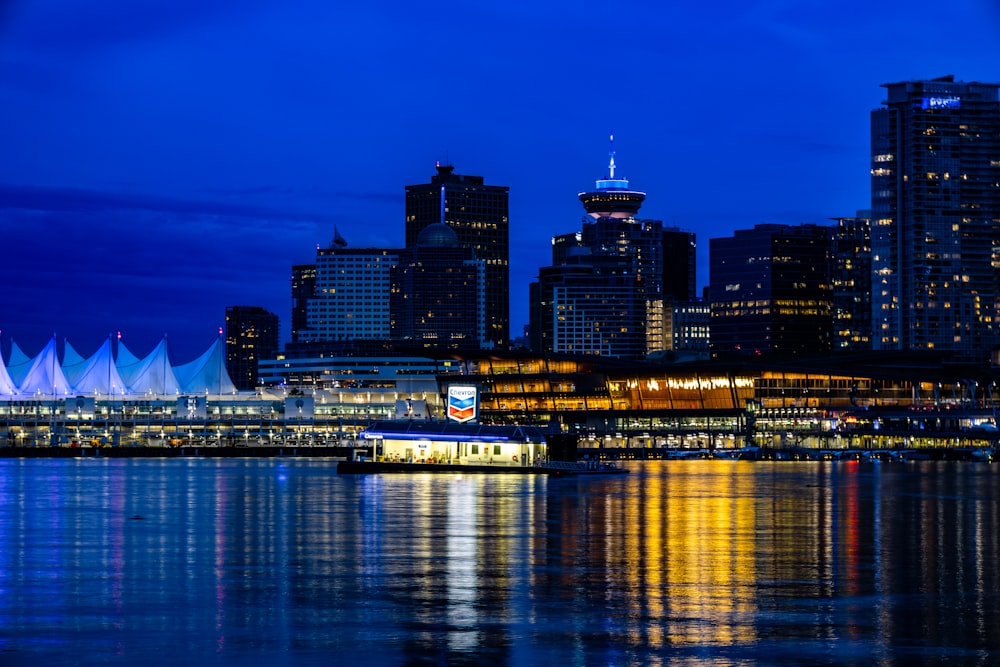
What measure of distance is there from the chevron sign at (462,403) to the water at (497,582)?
5036 cm

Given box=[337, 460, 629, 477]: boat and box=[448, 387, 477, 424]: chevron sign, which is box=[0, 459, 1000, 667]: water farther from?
box=[448, 387, 477, 424]: chevron sign

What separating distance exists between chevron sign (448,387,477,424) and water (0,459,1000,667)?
50356 mm

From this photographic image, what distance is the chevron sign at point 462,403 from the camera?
133500 millimetres

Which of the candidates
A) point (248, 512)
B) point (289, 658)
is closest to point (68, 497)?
point (248, 512)

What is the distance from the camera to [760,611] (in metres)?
37.3

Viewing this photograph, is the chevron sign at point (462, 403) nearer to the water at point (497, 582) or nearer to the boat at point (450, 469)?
the boat at point (450, 469)

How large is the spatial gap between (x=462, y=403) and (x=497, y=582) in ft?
300

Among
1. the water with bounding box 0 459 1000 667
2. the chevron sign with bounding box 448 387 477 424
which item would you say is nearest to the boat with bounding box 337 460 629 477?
the chevron sign with bounding box 448 387 477 424

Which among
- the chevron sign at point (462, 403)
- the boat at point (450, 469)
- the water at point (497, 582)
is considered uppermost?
the chevron sign at point (462, 403)

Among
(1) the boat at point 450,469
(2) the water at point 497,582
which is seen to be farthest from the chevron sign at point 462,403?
(2) the water at point 497,582

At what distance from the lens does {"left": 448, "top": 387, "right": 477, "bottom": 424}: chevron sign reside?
134m

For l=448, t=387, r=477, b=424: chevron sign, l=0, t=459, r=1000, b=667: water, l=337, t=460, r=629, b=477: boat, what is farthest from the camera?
l=448, t=387, r=477, b=424: chevron sign

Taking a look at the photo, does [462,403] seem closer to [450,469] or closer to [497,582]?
[450,469]

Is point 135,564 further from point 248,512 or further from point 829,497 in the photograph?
point 829,497
